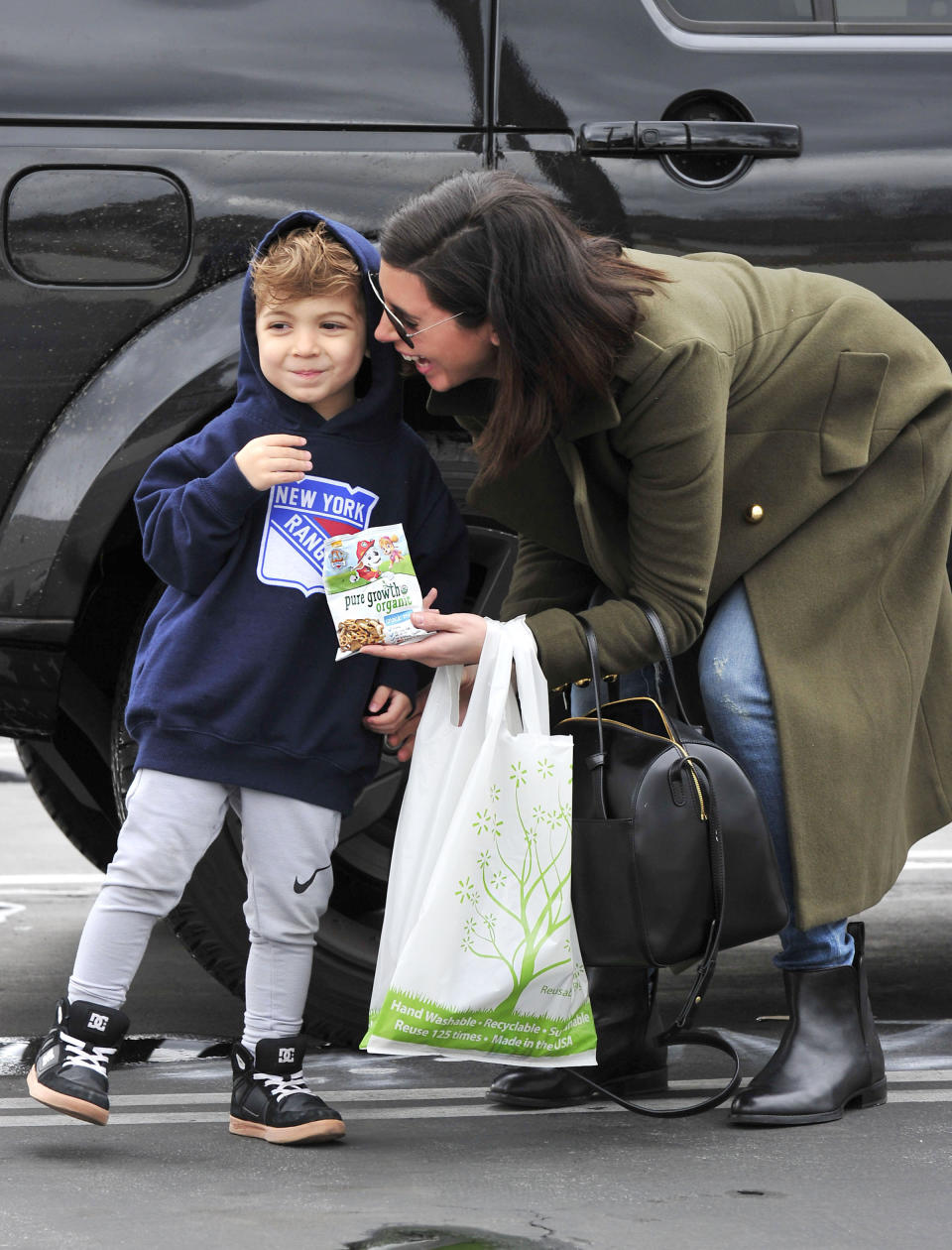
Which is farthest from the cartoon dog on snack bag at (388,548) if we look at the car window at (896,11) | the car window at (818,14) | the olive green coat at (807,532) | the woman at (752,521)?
the car window at (896,11)

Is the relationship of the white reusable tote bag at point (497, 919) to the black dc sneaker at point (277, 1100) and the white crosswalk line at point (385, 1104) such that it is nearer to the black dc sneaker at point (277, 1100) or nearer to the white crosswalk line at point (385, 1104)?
the black dc sneaker at point (277, 1100)

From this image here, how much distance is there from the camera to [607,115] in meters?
2.81

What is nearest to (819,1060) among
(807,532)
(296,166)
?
(807,532)

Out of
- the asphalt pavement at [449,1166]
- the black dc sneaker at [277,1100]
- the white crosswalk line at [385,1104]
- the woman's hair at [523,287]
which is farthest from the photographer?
the white crosswalk line at [385,1104]

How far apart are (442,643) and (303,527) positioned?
279mm

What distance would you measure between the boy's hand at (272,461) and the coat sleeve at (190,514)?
0.02 metres

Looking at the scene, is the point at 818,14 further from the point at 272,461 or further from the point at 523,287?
the point at 272,461

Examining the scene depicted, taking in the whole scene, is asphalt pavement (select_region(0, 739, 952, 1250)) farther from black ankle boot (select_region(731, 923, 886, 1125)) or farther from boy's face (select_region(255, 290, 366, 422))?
boy's face (select_region(255, 290, 366, 422))

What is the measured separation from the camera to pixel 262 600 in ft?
8.30

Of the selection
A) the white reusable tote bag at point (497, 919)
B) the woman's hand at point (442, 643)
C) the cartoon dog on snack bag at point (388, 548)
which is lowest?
the white reusable tote bag at point (497, 919)

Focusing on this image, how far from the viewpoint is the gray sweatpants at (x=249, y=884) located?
8.26 ft

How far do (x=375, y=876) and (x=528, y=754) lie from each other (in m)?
0.74

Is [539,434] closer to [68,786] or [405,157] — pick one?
[405,157]

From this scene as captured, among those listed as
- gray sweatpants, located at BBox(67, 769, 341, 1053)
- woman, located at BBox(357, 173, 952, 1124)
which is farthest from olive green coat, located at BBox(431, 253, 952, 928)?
gray sweatpants, located at BBox(67, 769, 341, 1053)
